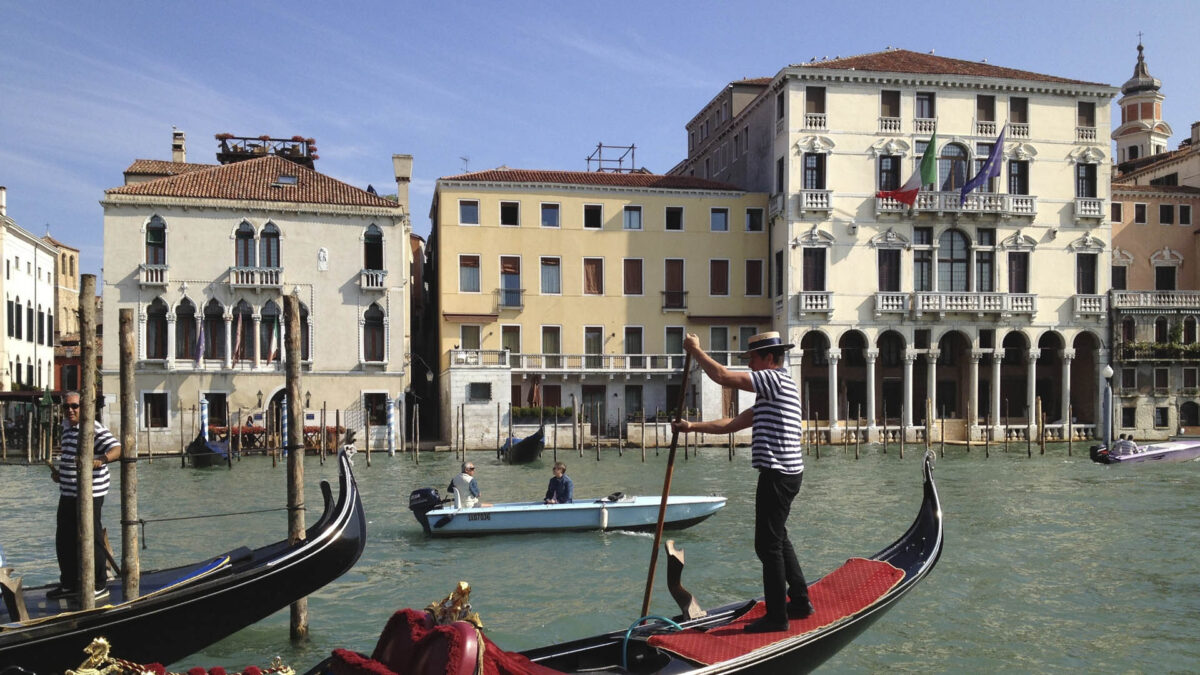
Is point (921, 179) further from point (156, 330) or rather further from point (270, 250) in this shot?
point (156, 330)

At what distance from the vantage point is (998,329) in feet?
77.0

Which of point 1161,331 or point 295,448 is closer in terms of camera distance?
point 295,448

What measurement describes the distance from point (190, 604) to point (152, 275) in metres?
17.8

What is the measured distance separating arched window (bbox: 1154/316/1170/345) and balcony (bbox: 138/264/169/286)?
22.0m

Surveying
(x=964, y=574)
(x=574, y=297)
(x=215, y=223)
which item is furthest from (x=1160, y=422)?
(x=215, y=223)

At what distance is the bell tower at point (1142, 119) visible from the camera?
33.1 metres

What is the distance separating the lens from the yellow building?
22625mm

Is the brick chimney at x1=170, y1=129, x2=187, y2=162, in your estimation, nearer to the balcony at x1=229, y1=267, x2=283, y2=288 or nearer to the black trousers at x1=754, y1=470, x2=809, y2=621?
the balcony at x1=229, y1=267, x2=283, y2=288

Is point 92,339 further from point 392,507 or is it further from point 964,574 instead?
point 392,507

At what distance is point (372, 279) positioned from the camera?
2147 cm

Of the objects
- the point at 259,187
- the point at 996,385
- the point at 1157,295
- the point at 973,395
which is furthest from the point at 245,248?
the point at 1157,295

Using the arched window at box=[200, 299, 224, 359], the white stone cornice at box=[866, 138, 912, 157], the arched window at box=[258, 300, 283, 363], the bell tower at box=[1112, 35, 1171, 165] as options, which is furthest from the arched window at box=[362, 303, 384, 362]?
the bell tower at box=[1112, 35, 1171, 165]

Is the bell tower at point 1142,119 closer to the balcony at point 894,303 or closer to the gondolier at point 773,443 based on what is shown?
the balcony at point 894,303

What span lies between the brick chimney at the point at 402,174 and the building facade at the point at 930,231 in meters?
8.25
